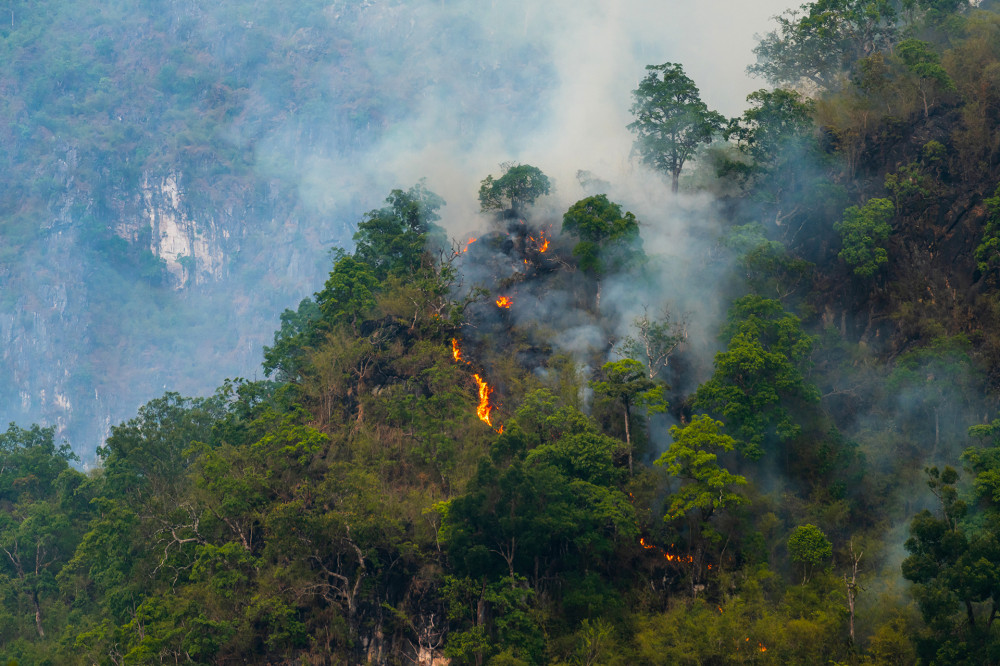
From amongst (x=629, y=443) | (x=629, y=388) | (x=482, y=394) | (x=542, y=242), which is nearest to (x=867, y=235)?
(x=629, y=388)

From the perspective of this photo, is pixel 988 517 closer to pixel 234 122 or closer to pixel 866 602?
pixel 866 602

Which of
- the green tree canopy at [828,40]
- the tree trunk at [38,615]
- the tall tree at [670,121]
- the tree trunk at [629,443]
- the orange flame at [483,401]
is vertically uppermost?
the green tree canopy at [828,40]

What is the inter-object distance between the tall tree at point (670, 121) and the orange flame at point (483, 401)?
18.5 meters

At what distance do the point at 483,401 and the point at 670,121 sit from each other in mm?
22038

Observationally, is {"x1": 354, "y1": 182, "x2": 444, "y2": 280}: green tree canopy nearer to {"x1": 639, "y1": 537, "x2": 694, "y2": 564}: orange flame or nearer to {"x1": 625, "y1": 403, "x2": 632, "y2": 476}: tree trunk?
{"x1": 625, "y1": 403, "x2": 632, "y2": 476}: tree trunk

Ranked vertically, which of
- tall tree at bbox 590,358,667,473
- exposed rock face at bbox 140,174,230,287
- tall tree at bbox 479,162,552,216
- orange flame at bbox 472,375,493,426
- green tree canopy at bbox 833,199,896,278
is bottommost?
tall tree at bbox 590,358,667,473

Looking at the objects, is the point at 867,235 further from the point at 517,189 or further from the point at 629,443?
the point at 517,189

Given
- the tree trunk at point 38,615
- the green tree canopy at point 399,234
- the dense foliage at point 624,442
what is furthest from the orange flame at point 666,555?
the tree trunk at point 38,615

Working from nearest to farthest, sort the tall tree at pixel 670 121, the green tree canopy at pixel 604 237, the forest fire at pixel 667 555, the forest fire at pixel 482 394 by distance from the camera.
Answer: the forest fire at pixel 667 555
the forest fire at pixel 482 394
the green tree canopy at pixel 604 237
the tall tree at pixel 670 121

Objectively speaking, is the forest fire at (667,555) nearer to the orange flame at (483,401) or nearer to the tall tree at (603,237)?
the orange flame at (483,401)

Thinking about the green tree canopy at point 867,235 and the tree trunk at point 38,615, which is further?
the tree trunk at point 38,615

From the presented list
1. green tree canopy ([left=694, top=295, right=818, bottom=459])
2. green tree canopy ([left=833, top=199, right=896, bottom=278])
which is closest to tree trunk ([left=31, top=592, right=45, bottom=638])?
green tree canopy ([left=694, top=295, right=818, bottom=459])

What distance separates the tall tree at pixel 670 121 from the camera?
77.6 m

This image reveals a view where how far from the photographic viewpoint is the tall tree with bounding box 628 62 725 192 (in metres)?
77.6
